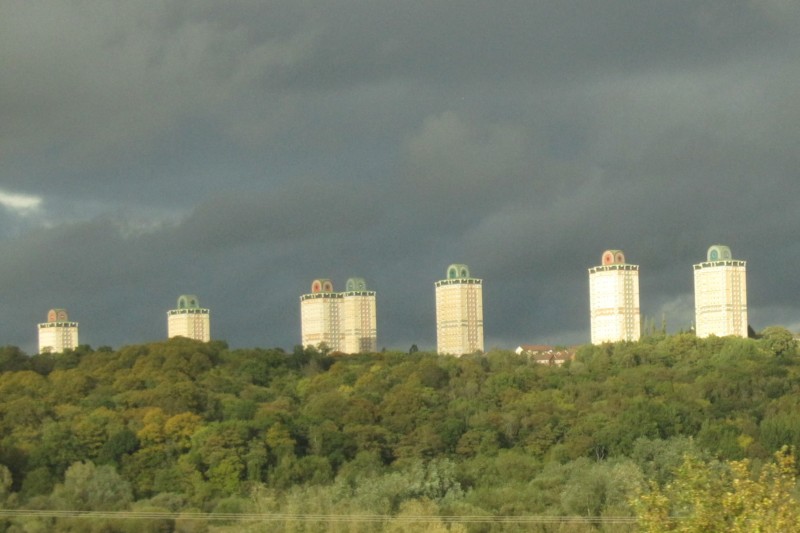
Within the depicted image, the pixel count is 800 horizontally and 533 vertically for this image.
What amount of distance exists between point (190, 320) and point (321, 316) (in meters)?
11.2

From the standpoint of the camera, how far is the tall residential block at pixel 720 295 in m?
95.2

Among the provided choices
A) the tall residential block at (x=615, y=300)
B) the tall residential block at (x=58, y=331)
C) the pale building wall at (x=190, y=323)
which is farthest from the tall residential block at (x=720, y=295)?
the tall residential block at (x=58, y=331)

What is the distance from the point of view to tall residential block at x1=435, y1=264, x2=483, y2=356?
10450cm

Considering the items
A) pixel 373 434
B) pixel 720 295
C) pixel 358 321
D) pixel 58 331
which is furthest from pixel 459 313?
pixel 373 434

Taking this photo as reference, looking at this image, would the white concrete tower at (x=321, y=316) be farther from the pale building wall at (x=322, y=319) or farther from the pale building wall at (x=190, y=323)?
the pale building wall at (x=190, y=323)

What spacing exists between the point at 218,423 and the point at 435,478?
11.1m

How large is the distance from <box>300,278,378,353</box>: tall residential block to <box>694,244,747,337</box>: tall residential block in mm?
26391

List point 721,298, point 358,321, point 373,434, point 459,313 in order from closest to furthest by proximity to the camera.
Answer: point 373,434 < point 721,298 < point 459,313 < point 358,321

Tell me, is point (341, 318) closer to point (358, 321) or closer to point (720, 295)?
point (358, 321)

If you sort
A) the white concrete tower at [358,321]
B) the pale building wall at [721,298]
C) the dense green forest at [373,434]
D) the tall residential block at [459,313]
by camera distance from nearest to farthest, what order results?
the dense green forest at [373,434] → the pale building wall at [721,298] → the tall residential block at [459,313] → the white concrete tower at [358,321]

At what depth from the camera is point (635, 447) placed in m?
55.1

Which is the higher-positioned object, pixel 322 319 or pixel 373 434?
pixel 322 319

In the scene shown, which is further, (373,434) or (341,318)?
(341,318)

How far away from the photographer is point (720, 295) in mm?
95812
